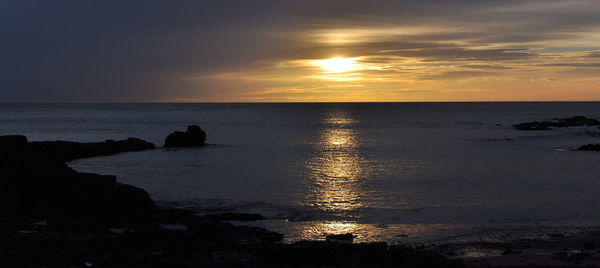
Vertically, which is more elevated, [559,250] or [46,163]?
[46,163]

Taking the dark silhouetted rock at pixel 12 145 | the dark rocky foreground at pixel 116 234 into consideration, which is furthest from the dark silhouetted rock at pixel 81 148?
the dark rocky foreground at pixel 116 234

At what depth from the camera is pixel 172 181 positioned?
36875 mm

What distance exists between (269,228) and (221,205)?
259 inches

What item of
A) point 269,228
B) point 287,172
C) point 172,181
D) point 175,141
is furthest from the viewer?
point 175,141

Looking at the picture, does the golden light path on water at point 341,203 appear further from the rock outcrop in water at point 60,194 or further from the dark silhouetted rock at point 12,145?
the dark silhouetted rock at point 12,145

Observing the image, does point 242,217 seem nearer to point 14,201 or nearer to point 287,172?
point 14,201

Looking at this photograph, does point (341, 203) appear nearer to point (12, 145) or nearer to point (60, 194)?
point (60, 194)

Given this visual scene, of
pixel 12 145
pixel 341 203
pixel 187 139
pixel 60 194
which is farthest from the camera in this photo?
pixel 187 139

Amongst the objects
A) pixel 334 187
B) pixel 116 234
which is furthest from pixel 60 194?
pixel 334 187

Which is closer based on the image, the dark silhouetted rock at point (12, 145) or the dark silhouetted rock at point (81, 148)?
the dark silhouetted rock at point (12, 145)

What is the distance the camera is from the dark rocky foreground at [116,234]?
15.7 metres

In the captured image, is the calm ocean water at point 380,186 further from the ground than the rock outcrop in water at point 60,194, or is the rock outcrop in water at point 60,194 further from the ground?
the rock outcrop in water at point 60,194

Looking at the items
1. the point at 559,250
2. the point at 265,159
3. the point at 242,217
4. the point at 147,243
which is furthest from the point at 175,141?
the point at 559,250

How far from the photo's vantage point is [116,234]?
19234 millimetres
